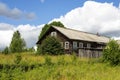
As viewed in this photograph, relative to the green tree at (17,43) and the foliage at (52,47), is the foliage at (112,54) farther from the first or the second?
the green tree at (17,43)

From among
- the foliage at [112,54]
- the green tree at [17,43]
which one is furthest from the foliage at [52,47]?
the green tree at [17,43]

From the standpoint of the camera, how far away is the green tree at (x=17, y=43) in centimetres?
6574

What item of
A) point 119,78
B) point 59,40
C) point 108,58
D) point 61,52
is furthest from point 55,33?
point 119,78

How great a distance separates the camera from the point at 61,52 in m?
44.5

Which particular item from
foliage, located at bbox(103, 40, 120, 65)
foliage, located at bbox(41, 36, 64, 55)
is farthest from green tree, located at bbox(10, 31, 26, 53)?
foliage, located at bbox(103, 40, 120, 65)

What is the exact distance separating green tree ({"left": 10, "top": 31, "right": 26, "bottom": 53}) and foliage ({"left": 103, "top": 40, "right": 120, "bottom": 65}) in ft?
135

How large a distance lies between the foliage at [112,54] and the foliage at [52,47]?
1824cm

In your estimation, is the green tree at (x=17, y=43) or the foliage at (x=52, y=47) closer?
the foliage at (x=52, y=47)

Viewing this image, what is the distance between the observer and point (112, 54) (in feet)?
81.9

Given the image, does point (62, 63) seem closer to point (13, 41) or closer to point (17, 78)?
point (17, 78)

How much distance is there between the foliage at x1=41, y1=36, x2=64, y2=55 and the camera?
4374 centimetres

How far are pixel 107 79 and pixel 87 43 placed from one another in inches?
1380

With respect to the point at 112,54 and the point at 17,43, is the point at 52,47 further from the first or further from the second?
the point at 17,43

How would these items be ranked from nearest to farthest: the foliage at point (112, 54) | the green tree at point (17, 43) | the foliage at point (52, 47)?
the foliage at point (112, 54)
the foliage at point (52, 47)
the green tree at point (17, 43)
